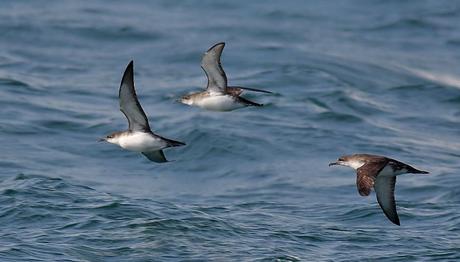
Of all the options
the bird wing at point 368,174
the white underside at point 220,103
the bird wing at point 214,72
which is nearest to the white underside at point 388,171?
the bird wing at point 368,174

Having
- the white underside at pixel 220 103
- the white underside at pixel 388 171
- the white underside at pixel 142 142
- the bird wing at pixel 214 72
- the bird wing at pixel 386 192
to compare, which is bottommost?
the bird wing at pixel 386 192

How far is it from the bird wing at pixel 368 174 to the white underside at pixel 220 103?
6.66 feet

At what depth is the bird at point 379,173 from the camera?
14672mm

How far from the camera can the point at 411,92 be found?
27.9m

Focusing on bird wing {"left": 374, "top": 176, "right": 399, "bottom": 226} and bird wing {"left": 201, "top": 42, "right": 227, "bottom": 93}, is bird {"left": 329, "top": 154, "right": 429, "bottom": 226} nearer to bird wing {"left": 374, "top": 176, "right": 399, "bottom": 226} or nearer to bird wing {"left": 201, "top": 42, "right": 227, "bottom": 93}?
bird wing {"left": 374, "top": 176, "right": 399, "bottom": 226}

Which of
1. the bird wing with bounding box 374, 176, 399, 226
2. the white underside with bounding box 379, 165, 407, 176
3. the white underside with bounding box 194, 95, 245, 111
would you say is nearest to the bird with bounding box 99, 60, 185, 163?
the white underside with bounding box 194, 95, 245, 111

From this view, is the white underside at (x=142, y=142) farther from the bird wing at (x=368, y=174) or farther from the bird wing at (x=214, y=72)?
the bird wing at (x=368, y=174)

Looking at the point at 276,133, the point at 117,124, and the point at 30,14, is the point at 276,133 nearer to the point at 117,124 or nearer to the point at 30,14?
the point at 117,124

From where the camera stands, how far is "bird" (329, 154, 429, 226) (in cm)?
1467

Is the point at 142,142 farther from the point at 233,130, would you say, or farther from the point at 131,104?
the point at 233,130

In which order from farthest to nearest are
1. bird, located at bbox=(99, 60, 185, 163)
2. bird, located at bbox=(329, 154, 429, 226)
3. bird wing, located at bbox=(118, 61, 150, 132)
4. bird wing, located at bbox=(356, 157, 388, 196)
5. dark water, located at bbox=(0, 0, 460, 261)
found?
dark water, located at bbox=(0, 0, 460, 261) → bird, located at bbox=(99, 60, 185, 163) → bird wing, located at bbox=(118, 61, 150, 132) → bird, located at bbox=(329, 154, 429, 226) → bird wing, located at bbox=(356, 157, 388, 196)

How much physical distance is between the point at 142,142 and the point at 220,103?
1320mm

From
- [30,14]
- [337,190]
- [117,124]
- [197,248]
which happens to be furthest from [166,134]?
[30,14]

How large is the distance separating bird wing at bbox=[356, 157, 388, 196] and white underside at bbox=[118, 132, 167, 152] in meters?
2.46
